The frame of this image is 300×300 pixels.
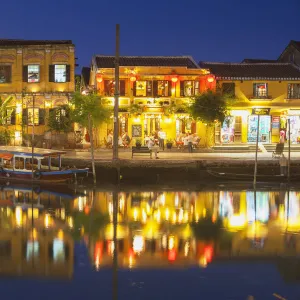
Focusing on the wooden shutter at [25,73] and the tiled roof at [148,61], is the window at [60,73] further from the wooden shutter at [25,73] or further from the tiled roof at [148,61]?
the tiled roof at [148,61]

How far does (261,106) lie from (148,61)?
9.71 m

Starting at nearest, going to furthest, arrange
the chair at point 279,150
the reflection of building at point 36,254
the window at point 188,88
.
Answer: the reflection of building at point 36,254, the chair at point 279,150, the window at point 188,88

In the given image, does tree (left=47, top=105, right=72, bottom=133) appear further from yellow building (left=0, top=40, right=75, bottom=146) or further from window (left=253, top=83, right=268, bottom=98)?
window (left=253, top=83, right=268, bottom=98)

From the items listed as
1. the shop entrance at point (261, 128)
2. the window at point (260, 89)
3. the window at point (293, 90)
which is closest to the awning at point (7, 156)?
the shop entrance at point (261, 128)

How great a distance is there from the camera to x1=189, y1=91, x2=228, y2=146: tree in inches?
1688

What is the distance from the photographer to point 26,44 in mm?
44594

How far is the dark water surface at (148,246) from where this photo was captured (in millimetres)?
15750

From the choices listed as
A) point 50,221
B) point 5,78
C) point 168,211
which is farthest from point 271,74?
point 50,221

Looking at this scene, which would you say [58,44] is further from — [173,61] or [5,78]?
[173,61]

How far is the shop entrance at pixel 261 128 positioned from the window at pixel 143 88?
28.6 feet

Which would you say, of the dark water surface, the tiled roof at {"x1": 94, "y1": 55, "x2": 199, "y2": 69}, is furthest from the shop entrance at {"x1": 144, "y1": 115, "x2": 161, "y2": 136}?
the dark water surface

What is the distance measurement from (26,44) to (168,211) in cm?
2277

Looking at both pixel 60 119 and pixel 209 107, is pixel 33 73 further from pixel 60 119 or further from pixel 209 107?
pixel 209 107

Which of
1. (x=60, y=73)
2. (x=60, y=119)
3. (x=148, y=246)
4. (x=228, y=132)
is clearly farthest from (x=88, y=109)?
(x=148, y=246)
